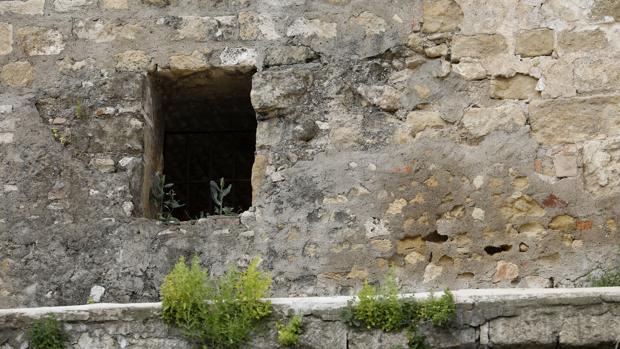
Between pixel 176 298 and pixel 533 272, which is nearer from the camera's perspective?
pixel 176 298

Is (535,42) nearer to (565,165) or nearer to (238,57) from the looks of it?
(565,165)

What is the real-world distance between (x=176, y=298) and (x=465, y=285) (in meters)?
1.74

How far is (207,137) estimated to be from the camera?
722 cm

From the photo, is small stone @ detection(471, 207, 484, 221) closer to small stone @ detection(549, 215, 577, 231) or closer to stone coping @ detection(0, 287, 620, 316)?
small stone @ detection(549, 215, 577, 231)

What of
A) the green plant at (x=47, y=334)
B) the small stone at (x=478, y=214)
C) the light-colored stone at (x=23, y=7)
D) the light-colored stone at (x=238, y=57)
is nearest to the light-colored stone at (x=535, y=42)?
the small stone at (x=478, y=214)

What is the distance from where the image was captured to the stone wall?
427 cm

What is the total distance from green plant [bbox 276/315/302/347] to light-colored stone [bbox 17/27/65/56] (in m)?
2.58

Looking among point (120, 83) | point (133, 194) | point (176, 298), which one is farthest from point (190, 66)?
point (176, 298)

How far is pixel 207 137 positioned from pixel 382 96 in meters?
1.76

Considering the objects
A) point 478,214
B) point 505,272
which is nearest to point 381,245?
point 478,214

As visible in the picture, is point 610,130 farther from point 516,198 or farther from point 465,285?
point 465,285

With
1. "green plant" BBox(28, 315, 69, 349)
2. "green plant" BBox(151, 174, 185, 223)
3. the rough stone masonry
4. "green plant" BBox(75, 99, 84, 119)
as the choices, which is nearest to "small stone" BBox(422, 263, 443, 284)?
the rough stone masonry

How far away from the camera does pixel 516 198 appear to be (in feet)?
18.3

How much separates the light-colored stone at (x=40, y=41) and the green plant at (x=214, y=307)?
2147 millimetres
